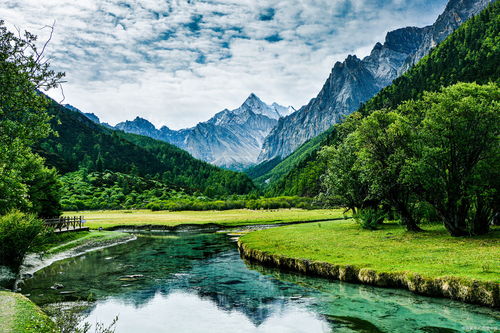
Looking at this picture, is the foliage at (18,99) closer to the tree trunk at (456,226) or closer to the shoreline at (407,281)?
the shoreline at (407,281)

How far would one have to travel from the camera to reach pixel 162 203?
547 feet

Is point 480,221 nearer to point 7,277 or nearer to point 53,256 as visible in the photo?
point 7,277

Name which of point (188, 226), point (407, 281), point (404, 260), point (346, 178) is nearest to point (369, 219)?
point (346, 178)

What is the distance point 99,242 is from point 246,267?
3327cm

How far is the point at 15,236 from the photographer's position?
99.1ft

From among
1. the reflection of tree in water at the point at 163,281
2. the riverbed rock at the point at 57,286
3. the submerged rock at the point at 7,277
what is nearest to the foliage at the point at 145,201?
the reflection of tree in water at the point at 163,281

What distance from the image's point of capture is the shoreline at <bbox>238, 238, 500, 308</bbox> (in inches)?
718

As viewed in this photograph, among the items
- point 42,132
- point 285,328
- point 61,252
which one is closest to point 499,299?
point 285,328

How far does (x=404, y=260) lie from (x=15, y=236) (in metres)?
33.6

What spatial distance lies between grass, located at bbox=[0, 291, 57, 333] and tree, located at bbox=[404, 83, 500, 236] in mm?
32321

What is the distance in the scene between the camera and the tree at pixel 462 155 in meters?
31.4

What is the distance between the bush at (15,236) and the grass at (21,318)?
543 inches

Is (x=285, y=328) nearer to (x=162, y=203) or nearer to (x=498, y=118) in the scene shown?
(x=498, y=118)

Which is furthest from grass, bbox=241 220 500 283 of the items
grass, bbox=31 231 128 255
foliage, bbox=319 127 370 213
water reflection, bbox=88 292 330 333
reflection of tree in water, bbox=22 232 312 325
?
grass, bbox=31 231 128 255
